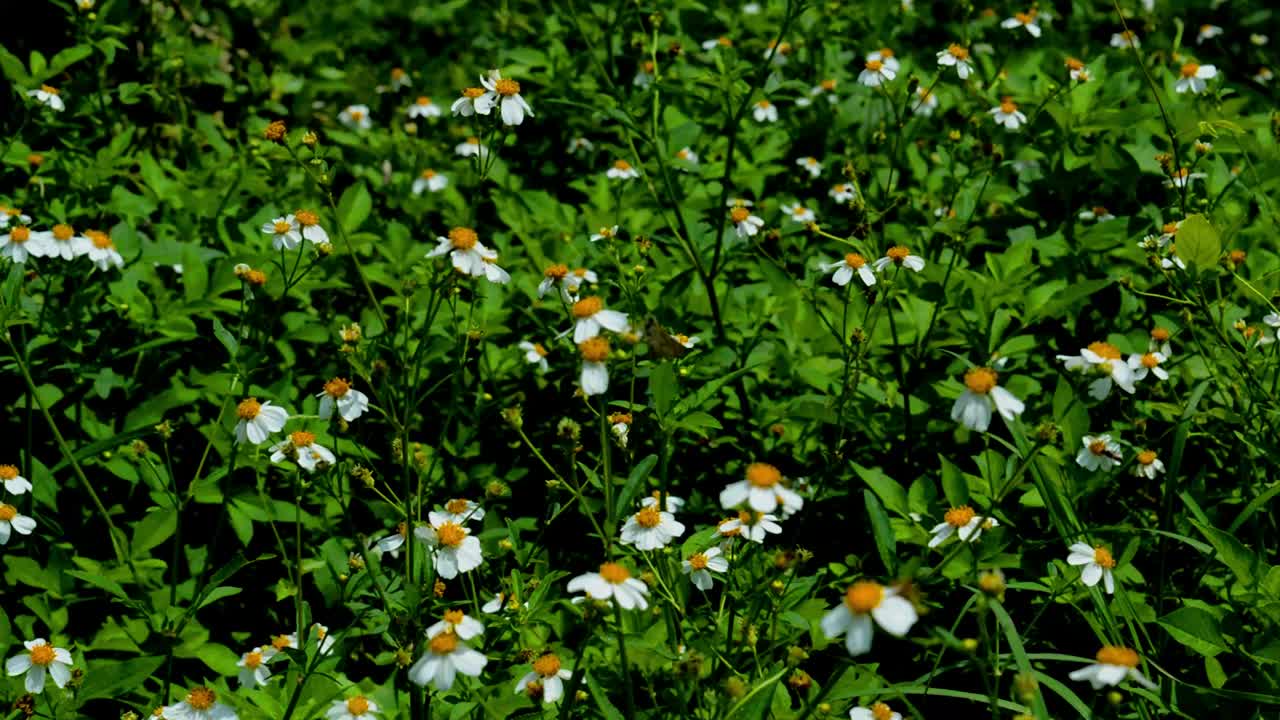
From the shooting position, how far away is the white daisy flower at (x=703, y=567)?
2.07 m

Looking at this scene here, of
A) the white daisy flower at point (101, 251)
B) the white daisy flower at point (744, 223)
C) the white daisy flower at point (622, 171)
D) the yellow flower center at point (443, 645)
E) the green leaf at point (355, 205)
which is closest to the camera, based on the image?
the yellow flower center at point (443, 645)

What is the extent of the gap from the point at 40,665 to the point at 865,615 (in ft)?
5.31

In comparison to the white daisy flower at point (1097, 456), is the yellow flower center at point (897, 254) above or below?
above

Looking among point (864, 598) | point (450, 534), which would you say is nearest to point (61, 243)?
point (450, 534)

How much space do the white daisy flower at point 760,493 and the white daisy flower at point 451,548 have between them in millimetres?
619

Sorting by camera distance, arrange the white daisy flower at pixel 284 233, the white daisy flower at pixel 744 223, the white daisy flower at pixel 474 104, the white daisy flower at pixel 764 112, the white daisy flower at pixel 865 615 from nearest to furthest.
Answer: the white daisy flower at pixel 865 615 < the white daisy flower at pixel 474 104 < the white daisy flower at pixel 284 233 < the white daisy flower at pixel 744 223 < the white daisy flower at pixel 764 112

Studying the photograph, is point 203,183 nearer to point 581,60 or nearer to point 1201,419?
point 581,60

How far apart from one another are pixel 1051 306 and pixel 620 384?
113 cm

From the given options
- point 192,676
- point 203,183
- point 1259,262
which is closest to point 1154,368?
point 1259,262

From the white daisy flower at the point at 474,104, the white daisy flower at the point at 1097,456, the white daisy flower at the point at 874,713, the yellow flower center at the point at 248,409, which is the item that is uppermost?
the white daisy flower at the point at 474,104

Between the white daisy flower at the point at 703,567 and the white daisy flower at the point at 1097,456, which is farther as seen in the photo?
the white daisy flower at the point at 1097,456

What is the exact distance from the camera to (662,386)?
2.11 metres

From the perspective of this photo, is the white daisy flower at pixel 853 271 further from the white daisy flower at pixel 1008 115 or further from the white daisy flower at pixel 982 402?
the white daisy flower at pixel 1008 115

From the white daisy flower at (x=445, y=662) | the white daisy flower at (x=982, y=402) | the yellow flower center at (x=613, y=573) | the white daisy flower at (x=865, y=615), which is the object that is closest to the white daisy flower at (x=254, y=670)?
the white daisy flower at (x=445, y=662)
